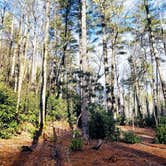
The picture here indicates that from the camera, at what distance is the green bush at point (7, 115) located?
12.1 meters

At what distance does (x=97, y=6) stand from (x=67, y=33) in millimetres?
4543

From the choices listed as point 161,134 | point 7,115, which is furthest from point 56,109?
point 161,134

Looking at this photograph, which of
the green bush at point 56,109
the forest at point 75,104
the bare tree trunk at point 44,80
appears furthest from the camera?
the green bush at point 56,109

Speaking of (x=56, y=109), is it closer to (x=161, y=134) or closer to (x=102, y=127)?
(x=102, y=127)

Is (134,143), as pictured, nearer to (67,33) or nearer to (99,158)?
(99,158)

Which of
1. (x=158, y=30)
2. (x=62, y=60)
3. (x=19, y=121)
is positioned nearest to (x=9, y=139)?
(x=19, y=121)

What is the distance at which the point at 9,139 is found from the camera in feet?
40.1

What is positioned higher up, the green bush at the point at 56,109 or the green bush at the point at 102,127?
the green bush at the point at 56,109

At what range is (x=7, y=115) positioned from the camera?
12.3m

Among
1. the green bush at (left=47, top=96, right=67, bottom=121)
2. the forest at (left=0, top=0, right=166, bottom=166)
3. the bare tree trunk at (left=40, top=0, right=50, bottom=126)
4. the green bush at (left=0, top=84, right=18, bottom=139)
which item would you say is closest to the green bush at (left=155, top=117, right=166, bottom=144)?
the forest at (left=0, top=0, right=166, bottom=166)

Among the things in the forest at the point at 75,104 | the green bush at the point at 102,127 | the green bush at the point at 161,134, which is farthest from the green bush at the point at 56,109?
the green bush at the point at 161,134

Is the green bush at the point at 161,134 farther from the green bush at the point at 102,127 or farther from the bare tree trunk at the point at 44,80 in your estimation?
the bare tree trunk at the point at 44,80

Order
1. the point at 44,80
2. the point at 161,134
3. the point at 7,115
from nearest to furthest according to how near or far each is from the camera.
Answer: the point at 7,115
the point at 161,134
the point at 44,80

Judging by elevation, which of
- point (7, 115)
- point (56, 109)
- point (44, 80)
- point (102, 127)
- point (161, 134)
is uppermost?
point (44, 80)
